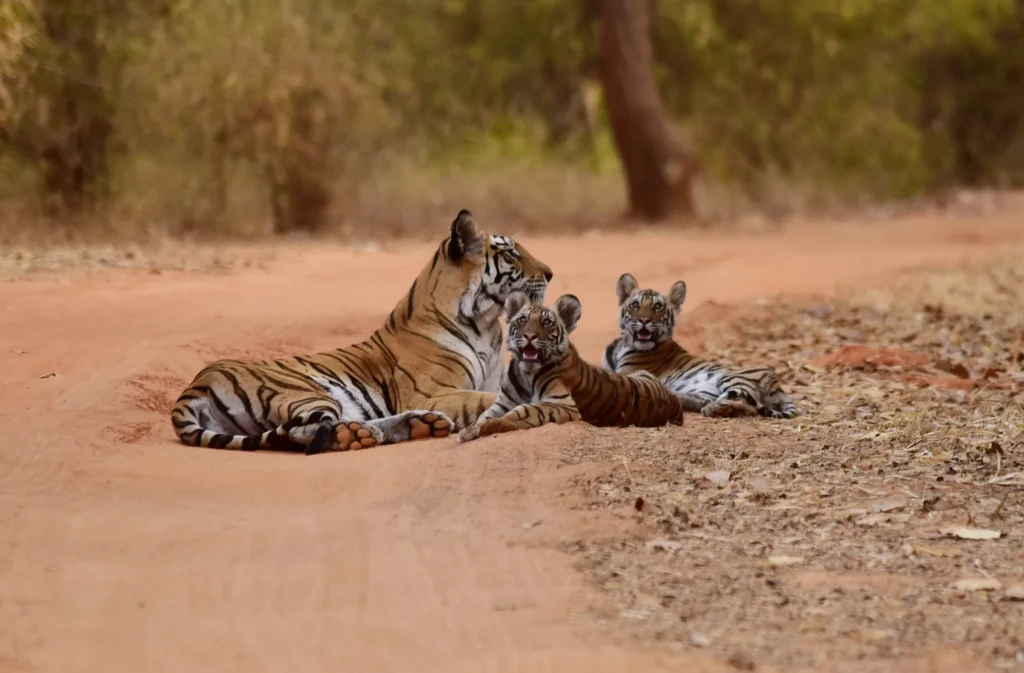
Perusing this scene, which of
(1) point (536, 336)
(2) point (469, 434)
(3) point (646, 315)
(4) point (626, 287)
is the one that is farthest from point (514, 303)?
(4) point (626, 287)

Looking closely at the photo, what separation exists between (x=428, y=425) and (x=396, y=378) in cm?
65

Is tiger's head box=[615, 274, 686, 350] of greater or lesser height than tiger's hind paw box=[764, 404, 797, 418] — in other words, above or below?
above

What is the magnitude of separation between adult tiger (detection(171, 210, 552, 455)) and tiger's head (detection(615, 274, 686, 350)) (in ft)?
2.11

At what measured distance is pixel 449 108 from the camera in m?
23.8

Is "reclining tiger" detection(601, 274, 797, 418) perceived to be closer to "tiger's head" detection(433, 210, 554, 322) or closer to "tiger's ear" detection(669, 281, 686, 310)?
"tiger's ear" detection(669, 281, 686, 310)

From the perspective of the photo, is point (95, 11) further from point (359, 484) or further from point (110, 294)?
point (359, 484)

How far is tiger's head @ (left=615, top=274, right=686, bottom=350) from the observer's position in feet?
27.7

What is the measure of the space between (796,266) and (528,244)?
3003 millimetres

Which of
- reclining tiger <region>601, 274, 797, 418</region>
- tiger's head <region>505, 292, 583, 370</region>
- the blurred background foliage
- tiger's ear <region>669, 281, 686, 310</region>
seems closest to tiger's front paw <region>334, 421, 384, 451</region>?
tiger's head <region>505, 292, 583, 370</region>

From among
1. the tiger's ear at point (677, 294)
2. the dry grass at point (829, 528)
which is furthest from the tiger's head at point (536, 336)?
the tiger's ear at point (677, 294)

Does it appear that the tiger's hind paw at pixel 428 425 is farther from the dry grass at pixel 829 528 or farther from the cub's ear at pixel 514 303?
the dry grass at pixel 829 528

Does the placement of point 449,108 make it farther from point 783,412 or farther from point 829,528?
point 829,528

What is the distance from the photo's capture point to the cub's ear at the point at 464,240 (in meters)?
7.91

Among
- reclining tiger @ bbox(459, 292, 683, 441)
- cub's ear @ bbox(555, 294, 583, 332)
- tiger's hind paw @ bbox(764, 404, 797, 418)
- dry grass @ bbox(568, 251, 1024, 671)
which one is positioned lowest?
dry grass @ bbox(568, 251, 1024, 671)
